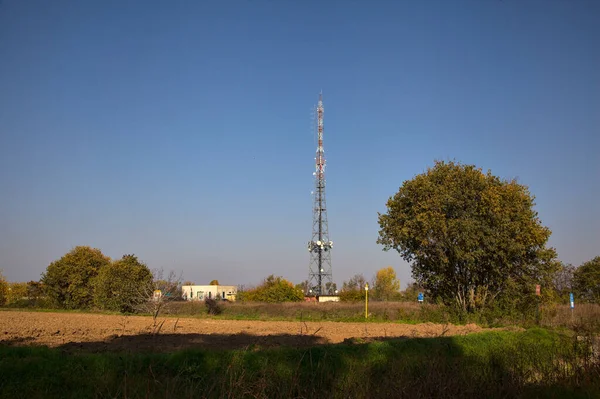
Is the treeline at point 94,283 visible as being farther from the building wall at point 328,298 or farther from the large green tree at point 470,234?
the building wall at point 328,298

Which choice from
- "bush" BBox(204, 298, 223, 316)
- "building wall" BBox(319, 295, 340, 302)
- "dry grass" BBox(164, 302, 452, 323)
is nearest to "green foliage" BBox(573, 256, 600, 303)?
"dry grass" BBox(164, 302, 452, 323)

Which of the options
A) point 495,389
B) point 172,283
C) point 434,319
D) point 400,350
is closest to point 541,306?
Answer: point 434,319

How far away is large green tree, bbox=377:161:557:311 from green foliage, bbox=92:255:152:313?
23904mm

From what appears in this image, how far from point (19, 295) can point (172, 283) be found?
5652 cm

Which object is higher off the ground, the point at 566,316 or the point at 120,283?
the point at 120,283

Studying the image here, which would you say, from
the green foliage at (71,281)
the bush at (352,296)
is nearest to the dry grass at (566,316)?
the bush at (352,296)

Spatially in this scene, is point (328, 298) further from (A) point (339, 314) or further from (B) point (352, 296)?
(A) point (339, 314)

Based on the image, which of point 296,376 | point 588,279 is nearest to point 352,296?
point 588,279

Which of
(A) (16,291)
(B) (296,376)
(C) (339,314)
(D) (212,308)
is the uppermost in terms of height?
(A) (16,291)

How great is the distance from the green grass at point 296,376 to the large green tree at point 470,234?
53.3 feet

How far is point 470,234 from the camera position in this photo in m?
29.6

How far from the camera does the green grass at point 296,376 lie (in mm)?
5926

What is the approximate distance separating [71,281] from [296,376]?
5282 centimetres

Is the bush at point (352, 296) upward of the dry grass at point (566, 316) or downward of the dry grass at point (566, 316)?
upward
